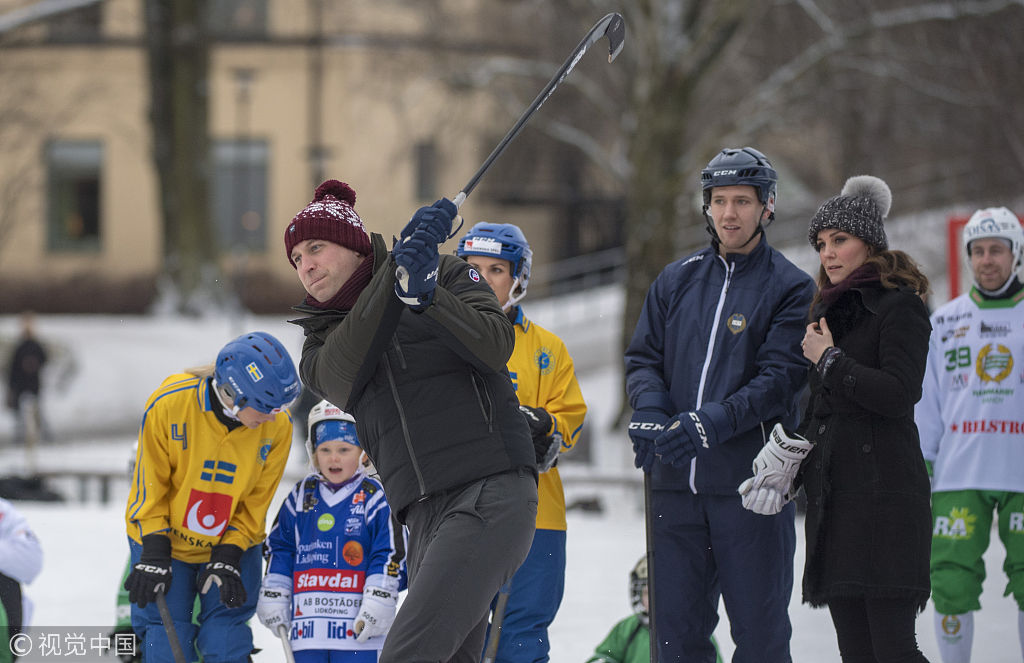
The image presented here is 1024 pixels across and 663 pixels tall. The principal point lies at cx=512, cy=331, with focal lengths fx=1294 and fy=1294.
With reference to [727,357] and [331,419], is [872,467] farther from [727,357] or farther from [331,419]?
[331,419]

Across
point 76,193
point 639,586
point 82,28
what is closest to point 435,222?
point 639,586

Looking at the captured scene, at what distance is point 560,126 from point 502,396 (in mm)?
14721

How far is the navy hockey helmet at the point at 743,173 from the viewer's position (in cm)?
433

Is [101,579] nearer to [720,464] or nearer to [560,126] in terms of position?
[720,464]

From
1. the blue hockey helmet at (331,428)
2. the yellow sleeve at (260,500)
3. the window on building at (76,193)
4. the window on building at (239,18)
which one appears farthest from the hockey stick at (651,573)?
the window on building at (76,193)

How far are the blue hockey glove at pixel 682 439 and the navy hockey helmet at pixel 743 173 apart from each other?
0.81 m

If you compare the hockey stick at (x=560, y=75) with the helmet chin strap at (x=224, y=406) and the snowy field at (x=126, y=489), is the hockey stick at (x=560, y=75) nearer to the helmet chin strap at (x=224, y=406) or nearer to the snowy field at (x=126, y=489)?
the helmet chin strap at (x=224, y=406)

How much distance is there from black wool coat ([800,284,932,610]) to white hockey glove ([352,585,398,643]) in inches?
54.8

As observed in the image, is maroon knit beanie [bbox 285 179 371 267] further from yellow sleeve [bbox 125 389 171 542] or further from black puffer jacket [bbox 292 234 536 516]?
yellow sleeve [bbox 125 389 171 542]

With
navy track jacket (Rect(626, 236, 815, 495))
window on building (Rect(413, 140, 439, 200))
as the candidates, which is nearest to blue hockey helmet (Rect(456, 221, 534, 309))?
navy track jacket (Rect(626, 236, 815, 495))

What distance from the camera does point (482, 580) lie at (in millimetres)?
3258

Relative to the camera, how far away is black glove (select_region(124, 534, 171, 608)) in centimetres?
433

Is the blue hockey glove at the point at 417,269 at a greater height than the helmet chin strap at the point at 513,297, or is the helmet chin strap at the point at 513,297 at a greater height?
the helmet chin strap at the point at 513,297

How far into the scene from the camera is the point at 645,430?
4203mm
